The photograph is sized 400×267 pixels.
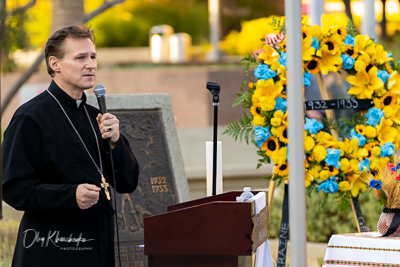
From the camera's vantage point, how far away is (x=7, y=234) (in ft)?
28.9

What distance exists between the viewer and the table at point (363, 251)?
16.7ft

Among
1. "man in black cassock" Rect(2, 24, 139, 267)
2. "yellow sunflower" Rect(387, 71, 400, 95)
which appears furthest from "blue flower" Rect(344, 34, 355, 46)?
"man in black cassock" Rect(2, 24, 139, 267)

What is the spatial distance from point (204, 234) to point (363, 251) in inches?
45.4

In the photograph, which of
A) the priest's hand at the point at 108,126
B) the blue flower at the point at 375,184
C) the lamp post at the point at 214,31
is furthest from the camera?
the lamp post at the point at 214,31

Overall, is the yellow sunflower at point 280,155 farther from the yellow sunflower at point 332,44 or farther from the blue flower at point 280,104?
the yellow sunflower at point 332,44

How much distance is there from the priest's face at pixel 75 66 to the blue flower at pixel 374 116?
2778mm

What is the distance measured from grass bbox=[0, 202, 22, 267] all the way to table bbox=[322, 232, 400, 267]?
3176mm

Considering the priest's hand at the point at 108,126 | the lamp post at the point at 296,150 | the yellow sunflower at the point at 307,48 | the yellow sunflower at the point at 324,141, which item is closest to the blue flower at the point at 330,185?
the yellow sunflower at the point at 324,141

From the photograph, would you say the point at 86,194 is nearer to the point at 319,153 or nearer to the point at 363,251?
the point at 363,251

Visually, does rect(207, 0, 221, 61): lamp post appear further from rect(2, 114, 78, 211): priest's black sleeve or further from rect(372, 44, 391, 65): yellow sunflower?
rect(2, 114, 78, 211): priest's black sleeve

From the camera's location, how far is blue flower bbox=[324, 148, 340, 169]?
6.70m

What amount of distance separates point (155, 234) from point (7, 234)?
4.60 metres

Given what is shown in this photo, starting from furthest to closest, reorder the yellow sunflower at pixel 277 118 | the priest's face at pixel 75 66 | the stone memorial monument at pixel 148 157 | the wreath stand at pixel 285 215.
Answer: the stone memorial monument at pixel 148 157, the wreath stand at pixel 285 215, the yellow sunflower at pixel 277 118, the priest's face at pixel 75 66

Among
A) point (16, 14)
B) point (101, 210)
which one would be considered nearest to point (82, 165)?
point (101, 210)
